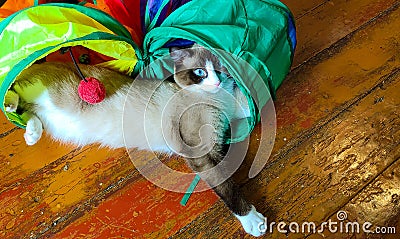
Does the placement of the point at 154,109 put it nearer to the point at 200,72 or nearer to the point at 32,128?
the point at 200,72

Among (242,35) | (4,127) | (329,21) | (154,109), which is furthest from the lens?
(329,21)

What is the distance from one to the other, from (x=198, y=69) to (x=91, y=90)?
0.22m

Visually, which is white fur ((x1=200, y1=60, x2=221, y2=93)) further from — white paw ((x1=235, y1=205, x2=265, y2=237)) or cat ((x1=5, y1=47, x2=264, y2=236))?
white paw ((x1=235, y1=205, x2=265, y2=237))

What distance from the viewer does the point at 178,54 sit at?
900 mm

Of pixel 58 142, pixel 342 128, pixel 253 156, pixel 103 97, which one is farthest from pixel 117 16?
pixel 342 128

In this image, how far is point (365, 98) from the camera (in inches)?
42.0

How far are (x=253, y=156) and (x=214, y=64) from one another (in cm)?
24

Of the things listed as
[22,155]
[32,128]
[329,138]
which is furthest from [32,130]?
[329,138]

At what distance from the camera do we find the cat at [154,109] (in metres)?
0.89

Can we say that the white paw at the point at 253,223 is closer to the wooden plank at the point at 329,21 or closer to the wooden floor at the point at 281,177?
the wooden floor at the point at 281,177

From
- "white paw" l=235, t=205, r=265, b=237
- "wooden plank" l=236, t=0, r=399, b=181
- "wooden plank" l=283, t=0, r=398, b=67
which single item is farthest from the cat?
"wooden plank" l=283, t=0, r=398, b=67

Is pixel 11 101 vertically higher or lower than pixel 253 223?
higher

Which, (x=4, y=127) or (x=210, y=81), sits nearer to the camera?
(x=210, y=81)

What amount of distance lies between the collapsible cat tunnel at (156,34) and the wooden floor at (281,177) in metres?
0.13
